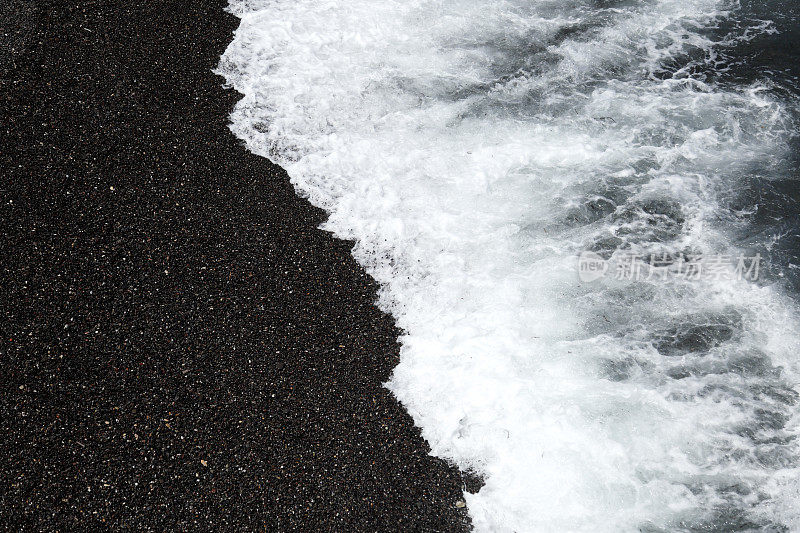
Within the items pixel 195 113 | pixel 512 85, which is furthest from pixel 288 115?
pixel 512 85

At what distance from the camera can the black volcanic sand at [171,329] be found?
5941 millimetres

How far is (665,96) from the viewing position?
9.75 m

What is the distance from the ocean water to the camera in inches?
256

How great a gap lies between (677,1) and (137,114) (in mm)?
10222
